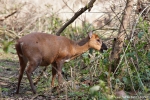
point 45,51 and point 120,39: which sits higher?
point 120,39

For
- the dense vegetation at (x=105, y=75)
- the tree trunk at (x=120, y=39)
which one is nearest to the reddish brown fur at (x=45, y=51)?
the dense vegetation at (x=105, y=75)

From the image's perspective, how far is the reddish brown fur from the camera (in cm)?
561

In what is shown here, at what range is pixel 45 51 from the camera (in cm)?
598

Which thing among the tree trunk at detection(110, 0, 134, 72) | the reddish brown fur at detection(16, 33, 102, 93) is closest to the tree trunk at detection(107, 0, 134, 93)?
the tree trunk at detection(110, 0, 134, 72)

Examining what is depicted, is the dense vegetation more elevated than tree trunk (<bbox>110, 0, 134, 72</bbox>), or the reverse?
tree trunk (<bbox>110, 0, 134, 72</bbox>)

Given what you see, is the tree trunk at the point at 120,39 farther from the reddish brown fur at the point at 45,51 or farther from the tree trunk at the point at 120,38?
the reddish brown fur at the point at 45,51

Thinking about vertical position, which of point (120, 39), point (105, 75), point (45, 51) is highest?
point (120, 39)

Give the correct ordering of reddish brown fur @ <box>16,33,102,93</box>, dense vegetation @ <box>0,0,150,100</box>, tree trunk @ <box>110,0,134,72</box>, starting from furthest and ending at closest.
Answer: reddish brown fur @ <box>16,33,102,93</box> < tree trunk @ <box>110,0,134,72</box> < dense vegetation @ <box>0,0,150,100</box>

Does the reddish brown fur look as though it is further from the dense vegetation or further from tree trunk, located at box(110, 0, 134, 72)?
tree trunk, located at box(110, 0, 134, 72)

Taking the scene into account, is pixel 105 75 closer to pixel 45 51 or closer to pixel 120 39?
pixel 120 39

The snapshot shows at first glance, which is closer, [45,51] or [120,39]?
[120,39]

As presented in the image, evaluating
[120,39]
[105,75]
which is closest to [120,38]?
[120,39]

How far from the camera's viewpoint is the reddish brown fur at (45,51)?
561cm

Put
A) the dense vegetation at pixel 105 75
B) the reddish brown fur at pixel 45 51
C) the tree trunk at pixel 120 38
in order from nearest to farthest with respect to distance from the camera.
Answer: the dense vegetation at pixel 105 75
the tree trunk at pixel 120 38
the reddish brown fur at pixel 45 51
